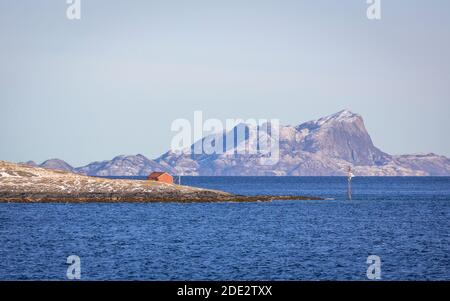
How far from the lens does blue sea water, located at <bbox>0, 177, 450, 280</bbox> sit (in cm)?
6606

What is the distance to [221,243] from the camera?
300ft

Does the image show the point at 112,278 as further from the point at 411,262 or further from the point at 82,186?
the point at 82,186

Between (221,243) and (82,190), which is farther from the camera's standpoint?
(82,190)

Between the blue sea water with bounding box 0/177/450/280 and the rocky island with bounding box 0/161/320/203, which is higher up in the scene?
the rocky island with bounding box 0/161/320/203

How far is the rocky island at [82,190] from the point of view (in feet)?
593

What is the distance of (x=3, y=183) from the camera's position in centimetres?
18775

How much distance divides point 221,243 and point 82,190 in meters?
102

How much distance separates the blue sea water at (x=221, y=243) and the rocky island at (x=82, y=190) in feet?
68.3

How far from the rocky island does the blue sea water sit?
20.8 meters

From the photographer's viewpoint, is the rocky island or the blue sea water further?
the rocky island

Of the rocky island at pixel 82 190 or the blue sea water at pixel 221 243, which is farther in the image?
the rocky island at pixel 82 190

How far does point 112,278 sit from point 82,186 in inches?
5128

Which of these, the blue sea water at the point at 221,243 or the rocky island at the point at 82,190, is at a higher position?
the rocky island at the point at 82,190
